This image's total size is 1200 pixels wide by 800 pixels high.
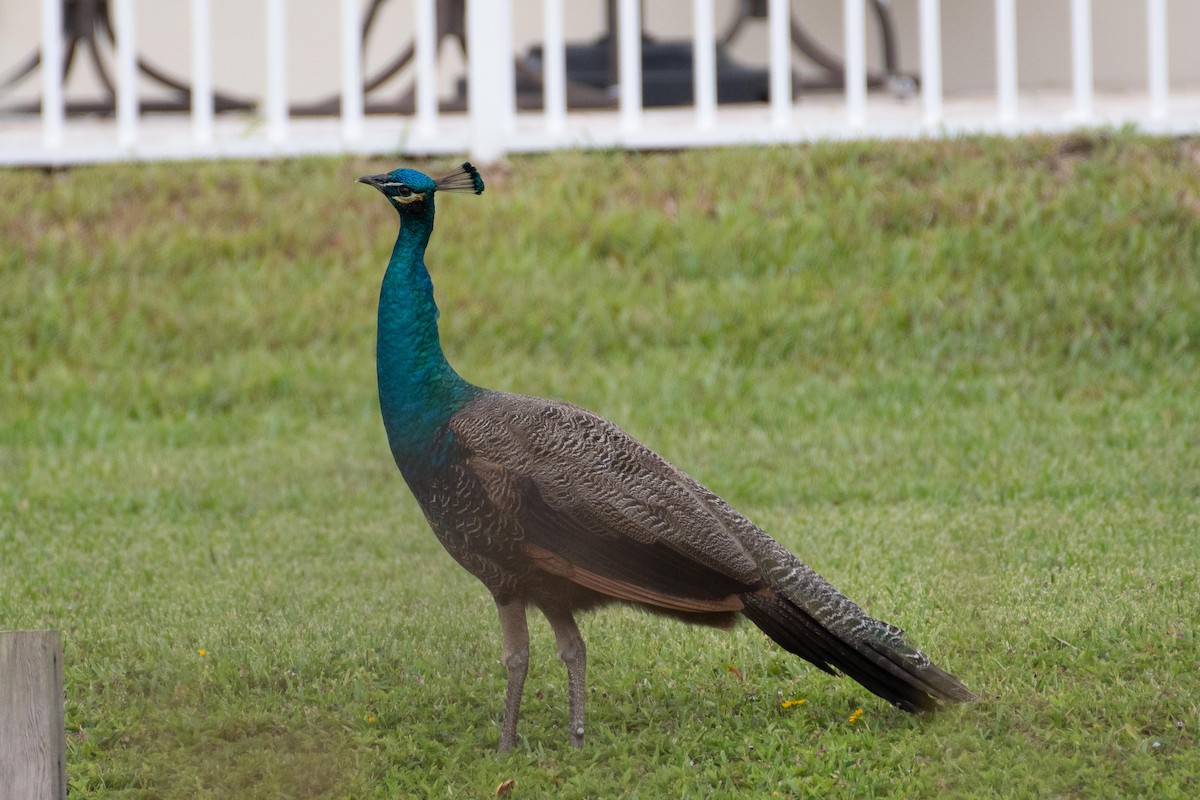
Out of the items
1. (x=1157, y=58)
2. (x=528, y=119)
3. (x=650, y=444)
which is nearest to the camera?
(x=650, y=444)

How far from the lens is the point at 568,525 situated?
12.6 feet

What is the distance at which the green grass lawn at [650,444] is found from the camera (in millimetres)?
4082

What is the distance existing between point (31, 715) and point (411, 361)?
1.35m

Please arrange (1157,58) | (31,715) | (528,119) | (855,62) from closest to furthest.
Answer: (31,715) → (1157,58) → (855,62) → (528,119)

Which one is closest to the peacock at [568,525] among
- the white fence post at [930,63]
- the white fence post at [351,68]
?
the white fence post at [351,68]

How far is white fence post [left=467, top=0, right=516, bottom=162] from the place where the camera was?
898 centimetres

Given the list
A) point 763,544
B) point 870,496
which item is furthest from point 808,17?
point 763,544

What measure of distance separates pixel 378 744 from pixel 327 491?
269cm

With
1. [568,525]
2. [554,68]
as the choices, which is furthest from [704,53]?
[568,525]

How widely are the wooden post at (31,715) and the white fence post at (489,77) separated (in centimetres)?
653

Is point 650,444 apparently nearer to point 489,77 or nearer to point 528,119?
point 489,77

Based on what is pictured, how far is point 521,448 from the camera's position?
12.8 feet

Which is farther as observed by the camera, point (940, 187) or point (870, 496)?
point (940, 187)

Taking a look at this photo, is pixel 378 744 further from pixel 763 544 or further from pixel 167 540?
pixel 167 540
